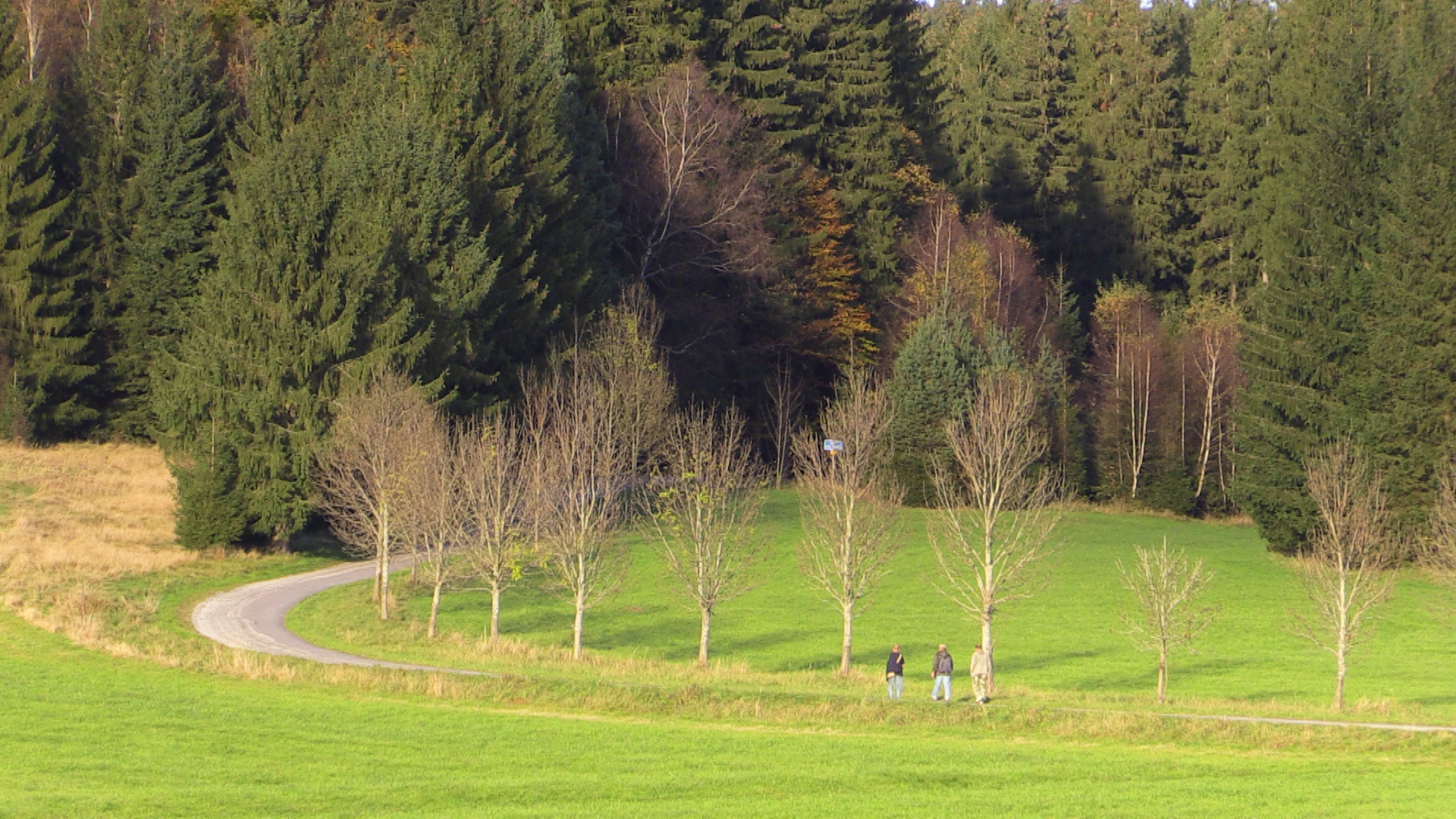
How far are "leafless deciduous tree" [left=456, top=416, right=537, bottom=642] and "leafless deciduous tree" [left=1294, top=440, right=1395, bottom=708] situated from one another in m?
21.9

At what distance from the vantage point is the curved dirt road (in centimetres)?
3906

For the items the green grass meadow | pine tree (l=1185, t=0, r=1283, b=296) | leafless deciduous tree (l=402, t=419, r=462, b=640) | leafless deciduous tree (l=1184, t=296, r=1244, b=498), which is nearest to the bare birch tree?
leafless deciduous tree (l=1184, t=296, r=1244, b=498)

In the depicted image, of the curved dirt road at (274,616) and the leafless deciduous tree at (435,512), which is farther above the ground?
the leafless deciduous tree at (435,512)

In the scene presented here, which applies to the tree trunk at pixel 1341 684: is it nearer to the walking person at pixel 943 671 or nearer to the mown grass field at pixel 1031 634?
the mown grass field at pixel 1031 634

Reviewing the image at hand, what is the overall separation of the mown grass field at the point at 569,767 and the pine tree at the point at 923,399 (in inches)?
1730

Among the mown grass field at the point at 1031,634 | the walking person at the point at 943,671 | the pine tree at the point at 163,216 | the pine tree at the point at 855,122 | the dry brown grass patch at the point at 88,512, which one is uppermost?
the pine tree at the point at 855,122

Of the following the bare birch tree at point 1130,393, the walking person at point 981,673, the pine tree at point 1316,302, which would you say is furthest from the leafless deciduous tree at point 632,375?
the bare birch tree at point 1130,393

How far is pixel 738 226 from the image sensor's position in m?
76.3

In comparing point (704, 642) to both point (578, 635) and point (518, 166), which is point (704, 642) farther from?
point (518, 166)

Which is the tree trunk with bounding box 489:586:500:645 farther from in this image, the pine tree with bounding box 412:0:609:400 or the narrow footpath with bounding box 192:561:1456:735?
the pine tree with bounding box 412:0:609:400

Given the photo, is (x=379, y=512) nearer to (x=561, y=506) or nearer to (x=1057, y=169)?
(x=561, y=506)

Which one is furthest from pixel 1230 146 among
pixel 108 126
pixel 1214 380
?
pixel 108 126

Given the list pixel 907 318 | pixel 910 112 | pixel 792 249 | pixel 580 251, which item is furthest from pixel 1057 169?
pixel 580 251

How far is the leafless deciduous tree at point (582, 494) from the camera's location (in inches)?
1754
